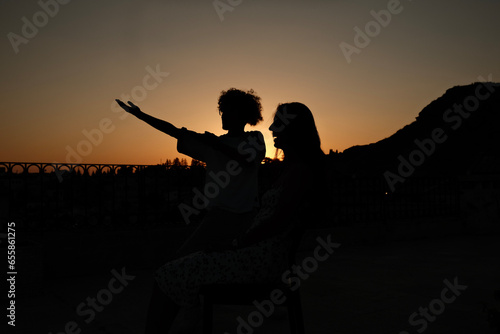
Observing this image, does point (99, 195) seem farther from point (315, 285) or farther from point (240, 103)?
point (240, 103)

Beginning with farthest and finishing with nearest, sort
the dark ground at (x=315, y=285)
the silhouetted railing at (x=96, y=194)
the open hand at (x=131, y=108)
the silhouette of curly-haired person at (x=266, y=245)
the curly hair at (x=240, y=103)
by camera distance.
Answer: the silhouetted railing at (x=96, y=194) → the dark ground at (x=315, y=285) → the curly hair at (x=240, y=103) → the open hand at (x=131, y=108) → the silhouette of curly-haired person at (x=266, y=245)

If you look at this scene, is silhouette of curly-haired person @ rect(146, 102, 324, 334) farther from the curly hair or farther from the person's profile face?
the curly hair

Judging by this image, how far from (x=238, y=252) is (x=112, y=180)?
505 centimetres

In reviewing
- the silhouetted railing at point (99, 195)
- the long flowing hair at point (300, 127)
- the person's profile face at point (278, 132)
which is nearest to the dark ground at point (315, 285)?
the silhouetted railing at point (99, 195)

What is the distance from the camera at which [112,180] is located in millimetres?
7074

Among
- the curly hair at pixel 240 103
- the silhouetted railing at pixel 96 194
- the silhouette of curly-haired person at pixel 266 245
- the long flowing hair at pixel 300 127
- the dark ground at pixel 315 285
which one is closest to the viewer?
the silhouette of curly-haired person at pixel 266 245

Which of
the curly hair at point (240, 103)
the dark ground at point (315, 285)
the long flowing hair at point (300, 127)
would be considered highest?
the curly hair at point (240, 103)

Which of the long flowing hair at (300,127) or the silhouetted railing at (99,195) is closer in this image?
the long flowing hair at (300,127)

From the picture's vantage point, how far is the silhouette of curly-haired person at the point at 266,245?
7.80ft

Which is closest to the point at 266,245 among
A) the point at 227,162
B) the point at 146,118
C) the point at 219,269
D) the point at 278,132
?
the point at 219,269

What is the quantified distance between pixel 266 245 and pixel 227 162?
934 millimetres

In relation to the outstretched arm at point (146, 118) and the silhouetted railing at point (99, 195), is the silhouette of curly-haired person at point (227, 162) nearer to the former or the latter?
the outstretched arm at point (146, 118)

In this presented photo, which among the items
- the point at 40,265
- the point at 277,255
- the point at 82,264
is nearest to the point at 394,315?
the point at 277,255

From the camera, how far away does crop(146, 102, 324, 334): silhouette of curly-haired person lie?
238cm
